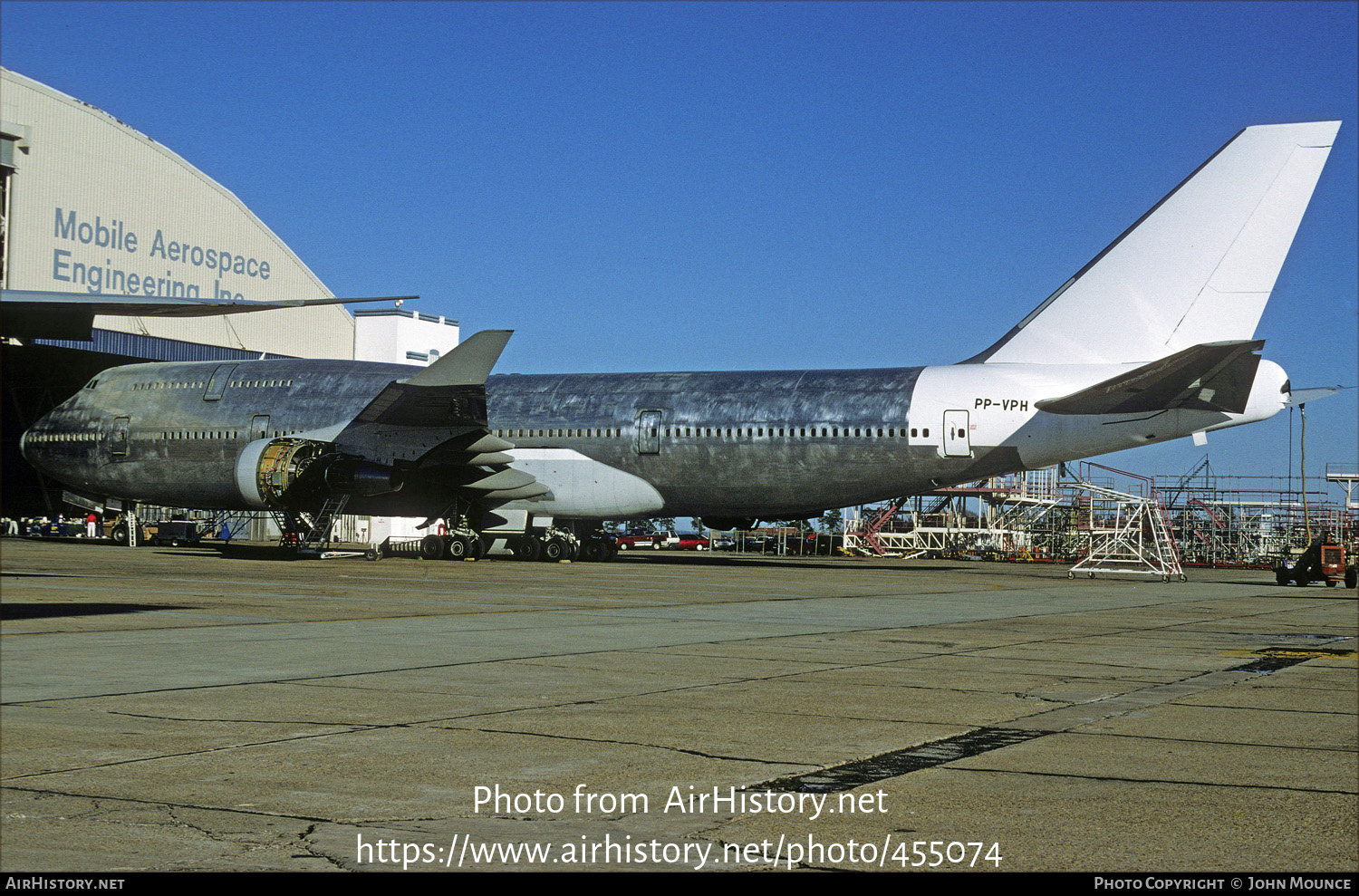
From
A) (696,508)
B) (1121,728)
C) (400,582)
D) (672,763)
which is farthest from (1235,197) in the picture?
(672,763)

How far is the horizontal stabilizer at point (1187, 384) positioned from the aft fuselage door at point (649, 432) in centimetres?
1112

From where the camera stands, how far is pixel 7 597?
6.07m

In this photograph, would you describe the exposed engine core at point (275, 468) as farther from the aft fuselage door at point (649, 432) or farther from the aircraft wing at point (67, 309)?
the aircraft wing at point (67, 309)

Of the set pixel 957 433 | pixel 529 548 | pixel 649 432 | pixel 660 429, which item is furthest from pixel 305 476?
pixel 957 433

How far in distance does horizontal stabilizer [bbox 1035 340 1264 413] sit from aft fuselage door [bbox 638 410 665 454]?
1112 cm

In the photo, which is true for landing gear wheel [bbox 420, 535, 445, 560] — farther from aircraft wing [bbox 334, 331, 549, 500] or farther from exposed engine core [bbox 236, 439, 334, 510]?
exposed engine core [bbox 236, 439, 334, 510]

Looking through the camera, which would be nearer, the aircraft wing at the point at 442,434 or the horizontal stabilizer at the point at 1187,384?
the horizontal stabilizer at the point at 1187,384

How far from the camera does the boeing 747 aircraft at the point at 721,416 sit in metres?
31.4

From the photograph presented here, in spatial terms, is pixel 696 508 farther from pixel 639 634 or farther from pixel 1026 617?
pixel 639 634

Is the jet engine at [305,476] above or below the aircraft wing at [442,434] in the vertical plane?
below

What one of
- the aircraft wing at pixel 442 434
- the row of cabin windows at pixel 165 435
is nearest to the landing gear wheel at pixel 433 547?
the aircraft wing at pixel 442 434

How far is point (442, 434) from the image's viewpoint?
35.0 meters

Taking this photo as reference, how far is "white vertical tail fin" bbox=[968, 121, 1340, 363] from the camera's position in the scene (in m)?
31.0
